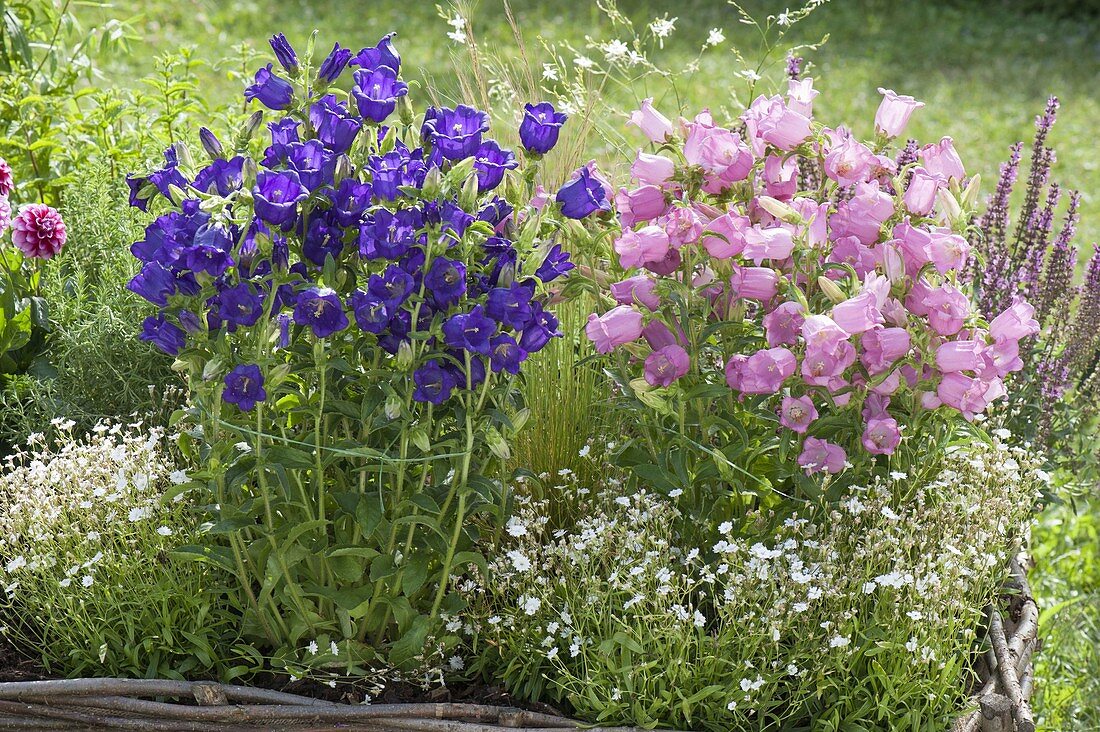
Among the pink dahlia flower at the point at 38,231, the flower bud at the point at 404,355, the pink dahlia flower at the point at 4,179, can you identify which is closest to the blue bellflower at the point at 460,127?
the flower bud at the point at 404,355

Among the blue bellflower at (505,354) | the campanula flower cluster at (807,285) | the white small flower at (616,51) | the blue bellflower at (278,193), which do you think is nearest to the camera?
the blue bellflower at (278,193)

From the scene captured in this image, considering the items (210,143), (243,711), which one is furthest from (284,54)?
(243,711)

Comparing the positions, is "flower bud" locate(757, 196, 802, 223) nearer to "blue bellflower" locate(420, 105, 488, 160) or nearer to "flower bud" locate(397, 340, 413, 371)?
"blue bellflower" locate(420, 105, 488, 160)

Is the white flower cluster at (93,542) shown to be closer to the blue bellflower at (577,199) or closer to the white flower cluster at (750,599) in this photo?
the white flower cluster at (750,599)

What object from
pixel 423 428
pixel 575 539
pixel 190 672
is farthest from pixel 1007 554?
pixel 190 672

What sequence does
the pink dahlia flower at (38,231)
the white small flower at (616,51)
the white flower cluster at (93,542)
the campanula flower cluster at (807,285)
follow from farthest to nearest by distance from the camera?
1. the pink dahlia flower at (38,231)
2. the white small flower at (616,51)
3. the white flower cluster at (93,542)
4. the campanula flower cluster at (807,285)

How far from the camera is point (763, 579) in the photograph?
1872 millimetres

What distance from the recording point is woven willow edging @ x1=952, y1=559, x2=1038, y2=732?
1960 millimetres

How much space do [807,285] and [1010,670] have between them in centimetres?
77

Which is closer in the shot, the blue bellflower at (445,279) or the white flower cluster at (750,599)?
the blue bellflower at (445,279)

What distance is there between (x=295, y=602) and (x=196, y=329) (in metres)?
0.51

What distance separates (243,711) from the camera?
194cm

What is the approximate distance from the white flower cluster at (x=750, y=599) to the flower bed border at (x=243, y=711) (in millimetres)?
82

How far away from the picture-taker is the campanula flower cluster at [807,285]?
1.83 meters
